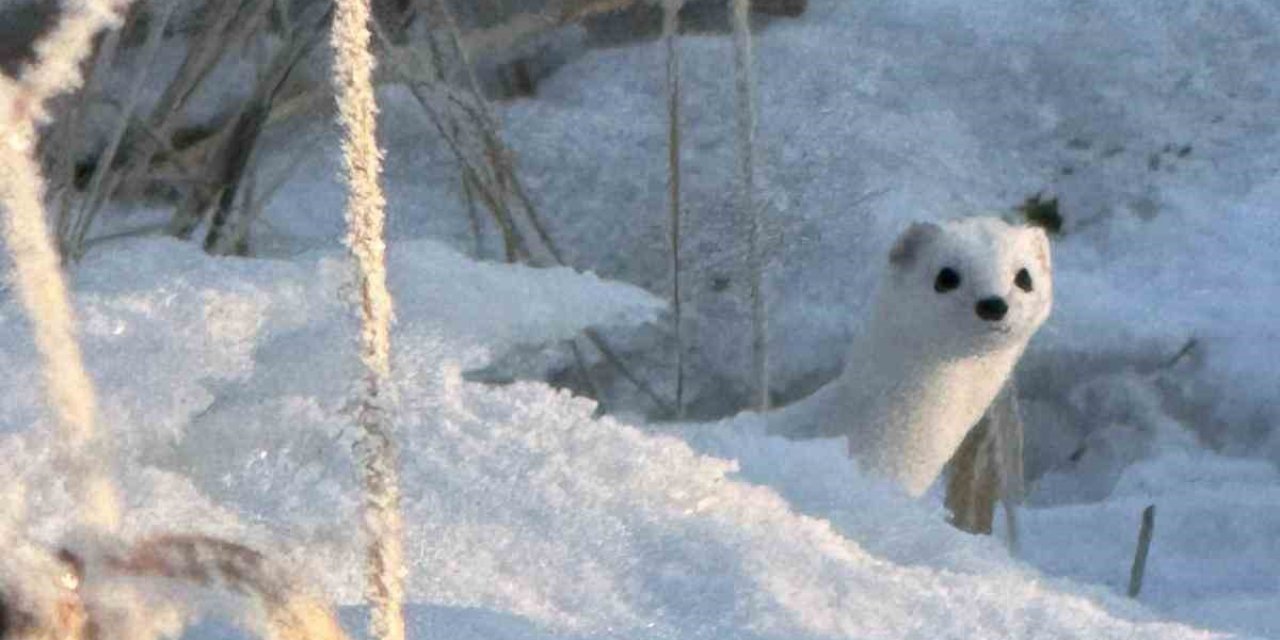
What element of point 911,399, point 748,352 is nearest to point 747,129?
point 911,399

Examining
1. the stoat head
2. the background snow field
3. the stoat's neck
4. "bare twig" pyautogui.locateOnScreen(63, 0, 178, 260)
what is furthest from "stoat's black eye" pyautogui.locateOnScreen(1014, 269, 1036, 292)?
"bare twig" pyautogui.locateOnScreen(63, 0, 178, 260)

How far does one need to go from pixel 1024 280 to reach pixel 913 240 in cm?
19

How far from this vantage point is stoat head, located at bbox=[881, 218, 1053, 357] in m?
3.41

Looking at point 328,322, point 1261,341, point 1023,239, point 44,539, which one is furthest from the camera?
point 1261,341

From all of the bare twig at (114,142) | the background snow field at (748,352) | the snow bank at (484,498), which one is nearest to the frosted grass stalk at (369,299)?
the background snow field at (748,352)

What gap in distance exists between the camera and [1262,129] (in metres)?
4.29

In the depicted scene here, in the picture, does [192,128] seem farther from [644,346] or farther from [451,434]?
[451,434]

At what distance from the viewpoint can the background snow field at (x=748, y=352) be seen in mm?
1171

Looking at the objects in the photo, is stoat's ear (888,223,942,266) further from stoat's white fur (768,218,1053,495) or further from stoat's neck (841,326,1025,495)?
stoat's neck (841,326,1025,495)

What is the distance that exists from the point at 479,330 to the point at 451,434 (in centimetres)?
25

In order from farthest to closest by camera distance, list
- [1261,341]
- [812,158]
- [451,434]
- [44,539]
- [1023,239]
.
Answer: [812,158] → [1261,341] → [1023,239] → [451,434] → [44,539]

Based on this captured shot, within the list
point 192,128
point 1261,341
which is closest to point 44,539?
point 192,128

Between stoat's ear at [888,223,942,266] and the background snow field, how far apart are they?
372 millimetres

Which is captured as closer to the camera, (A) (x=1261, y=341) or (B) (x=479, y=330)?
(B) (x=479, y=330)
